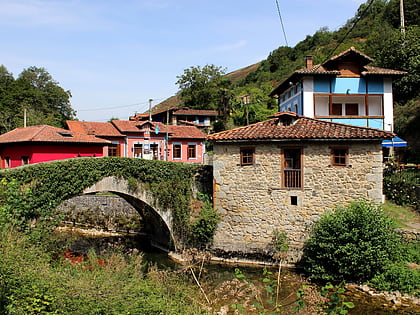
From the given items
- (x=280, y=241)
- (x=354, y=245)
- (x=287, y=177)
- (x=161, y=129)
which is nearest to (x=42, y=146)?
(x=287, y=177)

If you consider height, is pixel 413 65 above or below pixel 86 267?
above

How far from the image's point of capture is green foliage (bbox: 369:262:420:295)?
34.8ft

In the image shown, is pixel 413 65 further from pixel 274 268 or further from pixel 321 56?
pixel 321 56

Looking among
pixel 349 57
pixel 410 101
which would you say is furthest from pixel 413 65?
pixel 349 57

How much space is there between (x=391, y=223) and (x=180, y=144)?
20581mm

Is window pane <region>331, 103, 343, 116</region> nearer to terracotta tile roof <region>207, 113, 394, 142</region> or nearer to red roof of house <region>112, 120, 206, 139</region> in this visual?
terracotta tile roof <region>207, 113, 394, 142</region>

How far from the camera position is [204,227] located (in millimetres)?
14227

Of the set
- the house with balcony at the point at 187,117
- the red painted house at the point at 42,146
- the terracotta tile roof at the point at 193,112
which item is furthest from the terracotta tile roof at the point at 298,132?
the terracotta tile roof at the point at 193,112

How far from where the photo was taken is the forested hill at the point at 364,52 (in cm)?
2408

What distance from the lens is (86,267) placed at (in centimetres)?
889

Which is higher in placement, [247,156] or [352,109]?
[352,109]

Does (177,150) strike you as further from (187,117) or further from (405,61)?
(405,61)

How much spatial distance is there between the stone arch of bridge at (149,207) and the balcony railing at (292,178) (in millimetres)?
4960

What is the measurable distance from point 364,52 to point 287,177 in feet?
95.9
